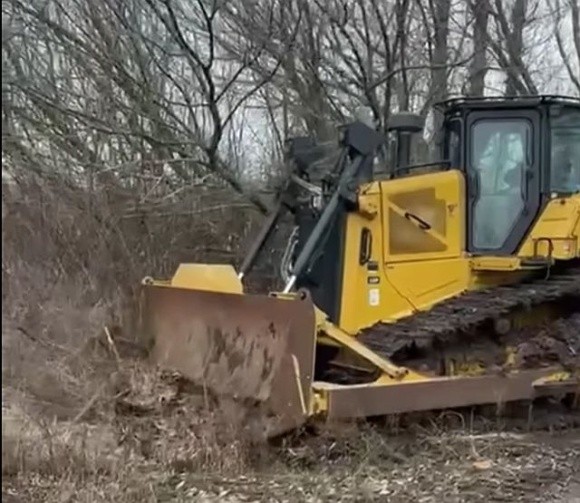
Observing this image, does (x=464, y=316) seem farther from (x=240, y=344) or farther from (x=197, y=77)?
(x=197, y=77)

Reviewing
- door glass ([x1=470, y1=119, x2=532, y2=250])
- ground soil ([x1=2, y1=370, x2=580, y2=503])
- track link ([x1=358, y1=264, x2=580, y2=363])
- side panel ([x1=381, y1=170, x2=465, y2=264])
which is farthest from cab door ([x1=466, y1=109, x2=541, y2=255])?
ground soil ([x1=2, y1=370, x2=580, y2=503])

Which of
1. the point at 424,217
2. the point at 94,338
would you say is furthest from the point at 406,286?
the point at 94,338

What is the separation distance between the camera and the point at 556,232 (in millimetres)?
7703

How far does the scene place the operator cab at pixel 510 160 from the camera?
776 cm

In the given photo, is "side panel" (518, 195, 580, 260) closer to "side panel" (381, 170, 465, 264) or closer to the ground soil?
"side panel" (381, 170, 465, 264)

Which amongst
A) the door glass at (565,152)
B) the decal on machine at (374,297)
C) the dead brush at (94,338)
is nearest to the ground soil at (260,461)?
the dead brush at (94,338)

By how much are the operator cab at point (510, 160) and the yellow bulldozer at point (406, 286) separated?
0.01 m

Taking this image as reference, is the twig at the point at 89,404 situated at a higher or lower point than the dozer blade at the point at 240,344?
lower

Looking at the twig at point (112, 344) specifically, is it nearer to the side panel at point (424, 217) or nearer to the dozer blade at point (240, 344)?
the dozer blade at point (240, 344)

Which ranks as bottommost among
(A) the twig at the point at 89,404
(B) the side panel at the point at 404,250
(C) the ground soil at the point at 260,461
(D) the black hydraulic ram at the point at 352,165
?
(C) the ground soil at the point at 260,461

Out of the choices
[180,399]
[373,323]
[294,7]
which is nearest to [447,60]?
[294,7]

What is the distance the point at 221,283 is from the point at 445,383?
5.23 feet

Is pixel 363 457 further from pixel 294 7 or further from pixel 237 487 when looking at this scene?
pixel 294 7

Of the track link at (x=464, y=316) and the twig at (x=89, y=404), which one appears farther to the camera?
the track link at (x=464, y=316)
